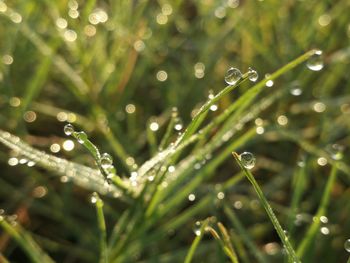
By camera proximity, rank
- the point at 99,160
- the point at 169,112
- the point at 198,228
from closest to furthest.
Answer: the point at 99,160, the point at 198,228, the point at 169,112

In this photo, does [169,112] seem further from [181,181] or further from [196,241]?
[196,241]

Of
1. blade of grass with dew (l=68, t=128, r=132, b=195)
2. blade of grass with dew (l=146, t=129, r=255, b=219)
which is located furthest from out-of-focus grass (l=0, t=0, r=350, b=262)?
blade of grass with dew (l=68, t=128, r=132, b=195)

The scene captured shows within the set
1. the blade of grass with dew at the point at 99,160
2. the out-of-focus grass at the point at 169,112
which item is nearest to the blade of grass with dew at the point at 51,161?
the blade of grass with dew at the point at 99,160

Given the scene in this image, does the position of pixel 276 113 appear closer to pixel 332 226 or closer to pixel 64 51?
pixel 332 226

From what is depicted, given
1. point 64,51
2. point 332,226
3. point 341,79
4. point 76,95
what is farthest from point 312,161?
point 64,51

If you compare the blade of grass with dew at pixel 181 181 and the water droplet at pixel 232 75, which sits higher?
the water droplet at pixel 232 75

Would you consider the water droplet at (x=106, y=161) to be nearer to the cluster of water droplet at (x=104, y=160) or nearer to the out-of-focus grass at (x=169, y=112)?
the cluster of water droplet at (x=104, y=160)

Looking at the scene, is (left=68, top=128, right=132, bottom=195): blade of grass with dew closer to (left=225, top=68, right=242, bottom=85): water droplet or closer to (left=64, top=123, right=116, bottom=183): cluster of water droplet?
(left=64, top=123, right=116, bottom=183): cluster of water droplet

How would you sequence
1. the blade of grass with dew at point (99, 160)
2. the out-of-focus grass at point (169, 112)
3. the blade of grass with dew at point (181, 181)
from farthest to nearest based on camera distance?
the out-of-focus grass at point (169, 112) → the blade of grass with dew at point (181, 181) → the blade of grass with dew at point (99, 160)

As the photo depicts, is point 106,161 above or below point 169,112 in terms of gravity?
below

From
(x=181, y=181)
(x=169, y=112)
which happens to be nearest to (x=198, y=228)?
(x=181, y=181)
